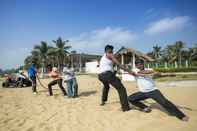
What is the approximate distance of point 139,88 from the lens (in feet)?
16.4

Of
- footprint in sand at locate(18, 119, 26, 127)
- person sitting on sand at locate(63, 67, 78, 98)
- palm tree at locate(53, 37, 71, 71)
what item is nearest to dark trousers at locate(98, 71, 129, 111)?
footprint in sand at locate(18, 119, 26, 127)

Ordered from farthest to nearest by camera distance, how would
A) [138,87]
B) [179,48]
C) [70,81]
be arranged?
1. [179,48]
2. [70,81]
3. [138,87]

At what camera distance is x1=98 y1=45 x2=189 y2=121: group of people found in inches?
180

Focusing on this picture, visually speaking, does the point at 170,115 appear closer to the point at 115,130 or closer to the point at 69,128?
the point at 115,130

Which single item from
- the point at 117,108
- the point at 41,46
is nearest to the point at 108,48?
the point at 117,108

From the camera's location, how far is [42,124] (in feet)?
14.6

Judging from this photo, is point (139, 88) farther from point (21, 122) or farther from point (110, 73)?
point (21, 122)

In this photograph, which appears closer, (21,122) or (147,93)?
(21,122)

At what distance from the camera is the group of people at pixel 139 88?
180 inches

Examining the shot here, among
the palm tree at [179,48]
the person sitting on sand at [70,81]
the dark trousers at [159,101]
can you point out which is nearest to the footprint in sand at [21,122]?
the dark trousers at [159,101]

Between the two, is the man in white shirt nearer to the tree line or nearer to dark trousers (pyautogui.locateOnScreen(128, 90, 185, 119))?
dark trousers (pyautogui.locateOnScreen(128, 90, 185, 119))

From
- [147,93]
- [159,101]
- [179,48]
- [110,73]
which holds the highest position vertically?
[179,48]

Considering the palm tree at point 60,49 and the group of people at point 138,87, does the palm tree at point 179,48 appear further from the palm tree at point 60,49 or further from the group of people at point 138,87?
the group of people at point 138,87

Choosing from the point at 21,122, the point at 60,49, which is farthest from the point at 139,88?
the point at 60,49
